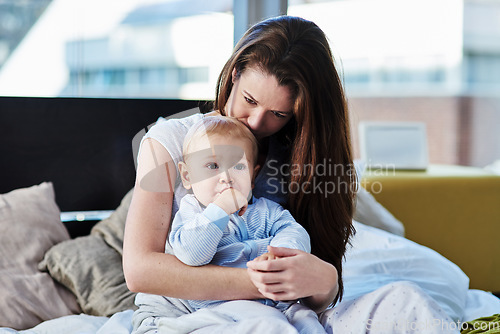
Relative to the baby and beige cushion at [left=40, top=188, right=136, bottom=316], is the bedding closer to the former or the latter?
beige cushion at [left=40, top=188, right=136, bottom=316]

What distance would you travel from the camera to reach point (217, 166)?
3.72 feet

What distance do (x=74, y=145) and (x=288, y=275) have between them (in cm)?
159

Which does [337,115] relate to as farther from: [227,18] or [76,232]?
[227,18]

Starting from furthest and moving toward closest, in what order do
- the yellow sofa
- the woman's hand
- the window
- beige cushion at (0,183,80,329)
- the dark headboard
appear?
the yellow sofa < the window < the dark headboard < beige cushion at (0,183,80,329) < the woman's hand

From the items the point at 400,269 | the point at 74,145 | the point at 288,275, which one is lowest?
the point at 400,269

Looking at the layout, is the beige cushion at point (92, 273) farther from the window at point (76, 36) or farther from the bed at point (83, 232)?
the window at point (76, 36)

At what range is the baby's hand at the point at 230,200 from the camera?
1.07 meters

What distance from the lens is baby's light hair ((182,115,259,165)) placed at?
3.76 ft

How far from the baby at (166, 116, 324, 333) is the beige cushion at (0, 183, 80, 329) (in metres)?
0.82

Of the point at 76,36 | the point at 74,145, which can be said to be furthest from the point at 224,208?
the point at 76,36

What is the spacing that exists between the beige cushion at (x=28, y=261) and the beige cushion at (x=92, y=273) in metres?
0.04

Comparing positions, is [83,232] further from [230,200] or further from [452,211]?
[452,211]

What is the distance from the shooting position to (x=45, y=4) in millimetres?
2580

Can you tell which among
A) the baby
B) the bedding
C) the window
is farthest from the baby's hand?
the window
